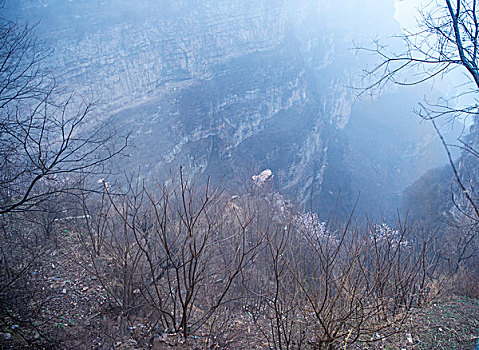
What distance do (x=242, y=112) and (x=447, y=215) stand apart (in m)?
22.3

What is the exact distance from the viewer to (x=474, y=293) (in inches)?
233

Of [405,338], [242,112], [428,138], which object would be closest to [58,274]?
[405,338]

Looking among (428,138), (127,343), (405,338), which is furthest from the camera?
(428,138)

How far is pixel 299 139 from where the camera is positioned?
3747 cm

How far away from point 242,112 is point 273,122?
5.02m

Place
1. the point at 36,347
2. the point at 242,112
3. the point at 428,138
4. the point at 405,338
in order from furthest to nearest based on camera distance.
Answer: the point at 428,138 < the point at 242,112 < the point at 405,338 < the point at 36,347

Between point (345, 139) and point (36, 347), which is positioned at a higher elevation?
point (345, 139)

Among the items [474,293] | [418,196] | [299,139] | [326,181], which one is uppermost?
[299,139]

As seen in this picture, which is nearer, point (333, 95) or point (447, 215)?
point (447, 215)

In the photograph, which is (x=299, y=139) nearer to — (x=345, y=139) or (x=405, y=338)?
(x=345, y=139)

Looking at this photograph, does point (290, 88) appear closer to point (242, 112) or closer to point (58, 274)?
point (242, 112)

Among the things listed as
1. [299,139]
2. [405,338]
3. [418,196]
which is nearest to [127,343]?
[405,338]

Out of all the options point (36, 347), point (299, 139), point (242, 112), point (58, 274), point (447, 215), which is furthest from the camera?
point (299, 139)

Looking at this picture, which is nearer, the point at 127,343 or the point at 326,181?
the point at 127,343
